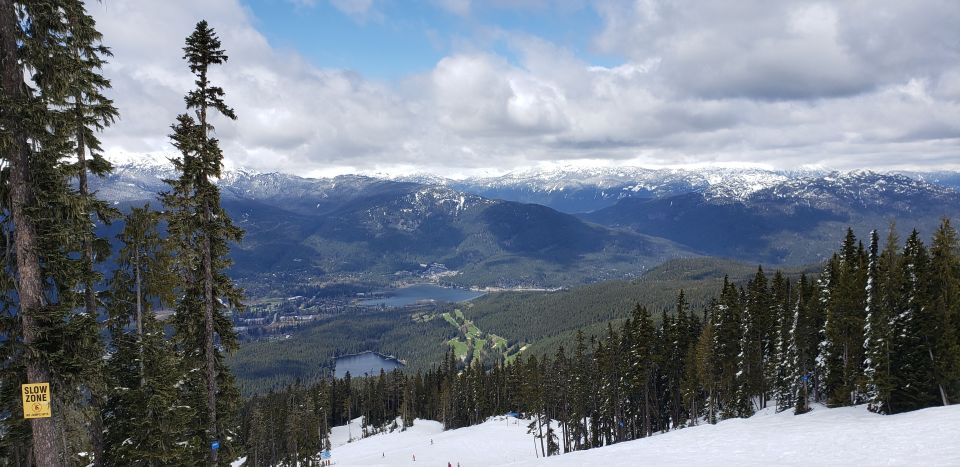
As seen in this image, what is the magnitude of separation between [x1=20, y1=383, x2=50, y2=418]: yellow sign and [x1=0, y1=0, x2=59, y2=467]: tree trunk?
35 cm

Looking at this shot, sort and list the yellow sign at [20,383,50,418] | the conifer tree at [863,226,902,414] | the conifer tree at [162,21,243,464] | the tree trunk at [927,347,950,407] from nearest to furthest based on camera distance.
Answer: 1. the yellow sign at [20,383,50,418]
2. the conifer tree at [162,21,243,464]
3. the tree trunk at [927,347,950,407]
4. the conifer tree at [863,226,902,414]

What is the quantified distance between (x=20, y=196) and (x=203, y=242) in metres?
7.85

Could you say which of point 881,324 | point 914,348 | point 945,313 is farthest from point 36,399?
point 945,313

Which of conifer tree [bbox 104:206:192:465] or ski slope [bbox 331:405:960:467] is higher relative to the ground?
conifer tree [bbox 104:206:192:465]

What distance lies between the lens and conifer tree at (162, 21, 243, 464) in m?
19.3

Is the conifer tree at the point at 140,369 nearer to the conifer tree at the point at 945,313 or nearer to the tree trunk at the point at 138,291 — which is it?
the tree trunk at the point at 138,291

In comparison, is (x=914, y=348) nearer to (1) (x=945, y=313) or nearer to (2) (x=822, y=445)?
(1) (x=945, y=313)

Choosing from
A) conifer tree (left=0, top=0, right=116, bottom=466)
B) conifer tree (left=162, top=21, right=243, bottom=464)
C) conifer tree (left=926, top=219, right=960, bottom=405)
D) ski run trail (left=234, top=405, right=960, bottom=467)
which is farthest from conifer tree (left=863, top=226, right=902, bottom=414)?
conifer tree (left=0, top=0, right=116, bottom=466)

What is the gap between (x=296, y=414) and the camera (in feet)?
262

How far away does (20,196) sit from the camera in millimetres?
12164

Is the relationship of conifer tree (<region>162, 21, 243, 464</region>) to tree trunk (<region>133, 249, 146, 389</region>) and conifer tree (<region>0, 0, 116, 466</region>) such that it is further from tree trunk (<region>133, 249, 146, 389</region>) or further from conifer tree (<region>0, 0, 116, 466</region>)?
conifer tree (<region>0, 0, 116, 466</region>)

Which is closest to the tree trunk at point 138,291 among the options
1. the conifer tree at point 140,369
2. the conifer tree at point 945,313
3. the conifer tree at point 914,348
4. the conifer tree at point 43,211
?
the conifer tree at point 140,369

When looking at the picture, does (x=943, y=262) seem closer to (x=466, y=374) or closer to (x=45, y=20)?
(x=45, y=20)

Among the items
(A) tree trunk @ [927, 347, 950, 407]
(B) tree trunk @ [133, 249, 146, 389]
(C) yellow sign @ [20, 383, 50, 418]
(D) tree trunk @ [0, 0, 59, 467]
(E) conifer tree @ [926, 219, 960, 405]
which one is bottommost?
(A) tree trunk @ [927, 347, 950, 407]
